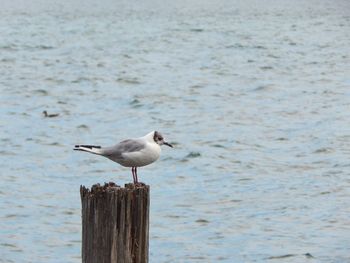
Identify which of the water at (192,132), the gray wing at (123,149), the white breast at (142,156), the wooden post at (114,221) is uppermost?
the water at (192,132)

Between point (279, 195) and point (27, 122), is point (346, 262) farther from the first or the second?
point (27, 122)

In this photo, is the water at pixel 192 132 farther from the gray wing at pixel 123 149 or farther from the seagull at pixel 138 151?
the seagull at pixel 138 151

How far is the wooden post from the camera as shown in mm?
7727

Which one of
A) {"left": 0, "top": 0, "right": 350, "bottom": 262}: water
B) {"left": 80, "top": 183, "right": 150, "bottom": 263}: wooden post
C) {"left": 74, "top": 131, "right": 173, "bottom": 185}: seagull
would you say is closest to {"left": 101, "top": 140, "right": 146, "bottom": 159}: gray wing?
{"left": 74, "top": 131, "right": 173, "bottom": 185}: seagull

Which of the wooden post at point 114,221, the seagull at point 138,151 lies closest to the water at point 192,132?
the seagull at point 138,151

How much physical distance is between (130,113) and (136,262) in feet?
72.5

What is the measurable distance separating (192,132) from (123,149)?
1710cm

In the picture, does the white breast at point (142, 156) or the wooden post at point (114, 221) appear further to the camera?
the white breast at point (142, 156)

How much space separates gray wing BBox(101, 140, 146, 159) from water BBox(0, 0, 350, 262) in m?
5.10

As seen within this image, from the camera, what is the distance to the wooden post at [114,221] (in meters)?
7.73

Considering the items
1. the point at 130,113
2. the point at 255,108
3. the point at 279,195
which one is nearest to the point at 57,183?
the point at 279,195

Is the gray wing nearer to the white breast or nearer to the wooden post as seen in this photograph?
the white breast

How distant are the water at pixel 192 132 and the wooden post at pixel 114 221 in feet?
23.9

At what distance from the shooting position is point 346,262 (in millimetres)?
14711
